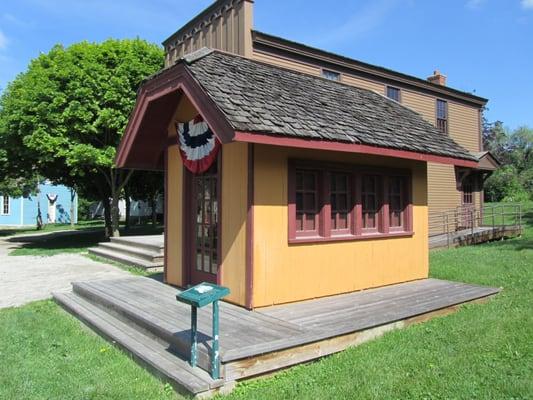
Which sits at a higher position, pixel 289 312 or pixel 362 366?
pixel 289 312

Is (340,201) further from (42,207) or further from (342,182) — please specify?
(42,207)

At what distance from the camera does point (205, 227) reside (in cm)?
771

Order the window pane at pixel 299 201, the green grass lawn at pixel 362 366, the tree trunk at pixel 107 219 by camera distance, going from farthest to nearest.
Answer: the tree trunk at pixel 107 219 → the window pane at pixel 299 201 → the green grass lawn at pixel 362 366

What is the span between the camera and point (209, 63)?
738cm

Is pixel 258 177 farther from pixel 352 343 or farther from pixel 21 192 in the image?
pixel 21 192

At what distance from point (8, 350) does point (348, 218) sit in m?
5.24

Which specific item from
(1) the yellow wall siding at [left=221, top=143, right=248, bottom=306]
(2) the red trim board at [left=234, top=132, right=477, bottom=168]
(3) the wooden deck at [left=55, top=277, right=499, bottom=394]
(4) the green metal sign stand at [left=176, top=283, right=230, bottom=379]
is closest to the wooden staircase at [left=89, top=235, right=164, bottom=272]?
(3) the wooden deck at [left=55, top=277, right=499, bottom=394]

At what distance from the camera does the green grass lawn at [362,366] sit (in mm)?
4348

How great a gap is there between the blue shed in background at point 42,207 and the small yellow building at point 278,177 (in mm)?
33344

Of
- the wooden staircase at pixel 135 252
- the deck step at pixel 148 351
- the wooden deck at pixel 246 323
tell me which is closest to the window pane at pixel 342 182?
the wooden deck at pixel 246 323

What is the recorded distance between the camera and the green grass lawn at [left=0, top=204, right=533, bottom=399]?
4348mm

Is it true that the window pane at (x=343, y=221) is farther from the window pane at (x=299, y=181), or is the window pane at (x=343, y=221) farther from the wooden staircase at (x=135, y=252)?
the wooden staircase at (x=135, y=252)

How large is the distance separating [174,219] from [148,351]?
141 inches

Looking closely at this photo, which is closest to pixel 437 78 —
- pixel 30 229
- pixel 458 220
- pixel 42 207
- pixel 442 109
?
pixel 442 109
